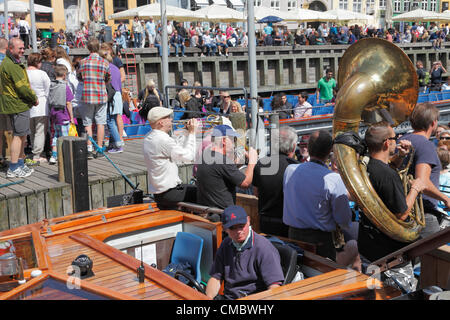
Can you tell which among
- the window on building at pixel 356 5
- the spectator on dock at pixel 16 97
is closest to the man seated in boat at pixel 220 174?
the spectator on dock at pixel 16 97

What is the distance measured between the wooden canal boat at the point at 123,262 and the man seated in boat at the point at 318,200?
450mm

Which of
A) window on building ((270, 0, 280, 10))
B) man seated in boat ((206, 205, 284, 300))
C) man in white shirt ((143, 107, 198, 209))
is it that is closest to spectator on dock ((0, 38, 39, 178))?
man in white shirt ((143, 107, 198, 209))

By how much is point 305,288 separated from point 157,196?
8.32 feet

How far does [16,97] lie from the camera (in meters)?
6.99

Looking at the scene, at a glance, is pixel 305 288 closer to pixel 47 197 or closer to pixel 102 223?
pixel 102 223

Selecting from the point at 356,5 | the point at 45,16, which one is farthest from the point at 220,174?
the point at 356,5

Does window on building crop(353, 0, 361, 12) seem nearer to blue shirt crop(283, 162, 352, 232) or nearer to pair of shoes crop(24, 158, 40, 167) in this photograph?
pair of shoes crop(24, 158, 40, 167)

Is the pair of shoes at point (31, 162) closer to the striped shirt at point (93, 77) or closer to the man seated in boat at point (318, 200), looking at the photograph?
the striped shirt at point (93, 77)

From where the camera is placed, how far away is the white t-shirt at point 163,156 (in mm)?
5441

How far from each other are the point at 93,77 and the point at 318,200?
489 cm

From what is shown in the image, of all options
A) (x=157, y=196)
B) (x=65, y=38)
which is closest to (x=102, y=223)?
(x=157, y=196)

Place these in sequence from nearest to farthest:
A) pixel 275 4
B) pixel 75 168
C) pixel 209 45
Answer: pixel 75 168, pixel 209 45, pixel 275 4

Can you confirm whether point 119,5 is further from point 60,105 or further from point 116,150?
point 60,105

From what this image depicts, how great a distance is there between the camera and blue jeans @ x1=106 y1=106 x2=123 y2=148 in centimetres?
869
